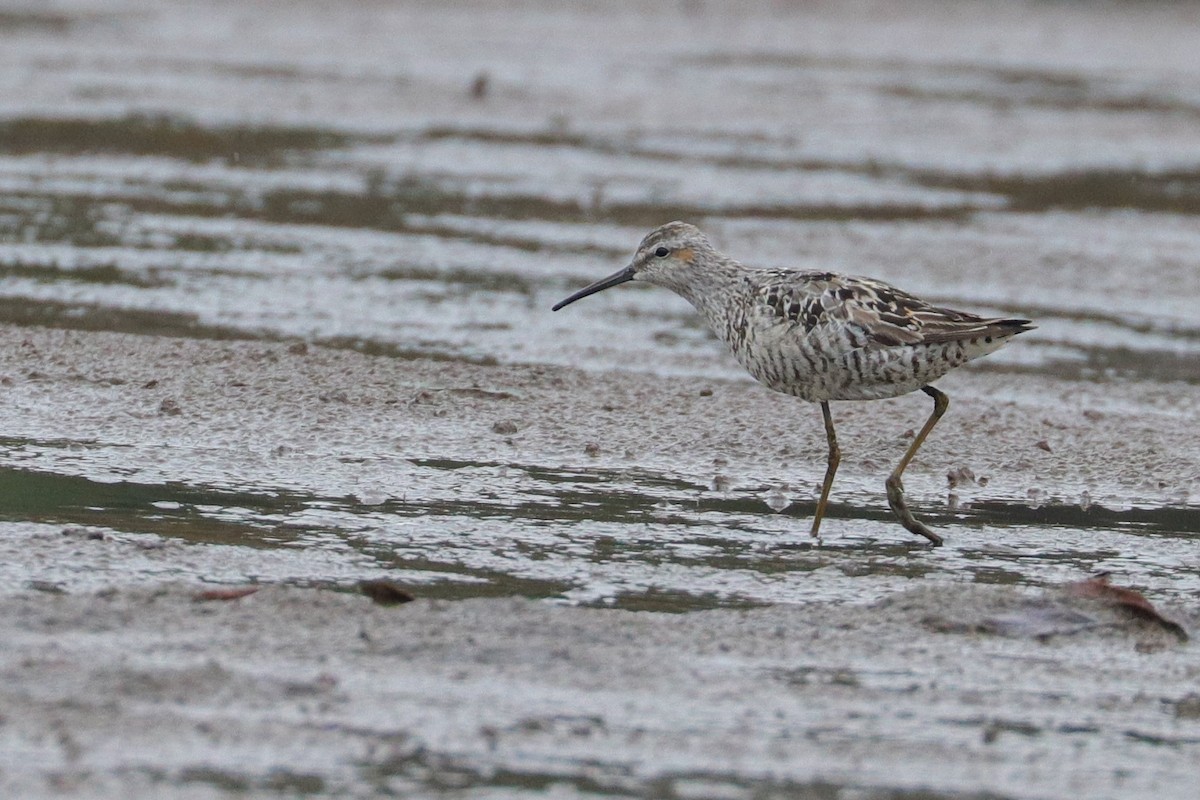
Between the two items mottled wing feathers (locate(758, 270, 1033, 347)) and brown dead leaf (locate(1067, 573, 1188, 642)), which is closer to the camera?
brown dead leaf (locate(1067, 573, 1188, 642))

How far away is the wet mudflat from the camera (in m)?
5.57

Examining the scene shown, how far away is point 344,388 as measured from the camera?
393 inches

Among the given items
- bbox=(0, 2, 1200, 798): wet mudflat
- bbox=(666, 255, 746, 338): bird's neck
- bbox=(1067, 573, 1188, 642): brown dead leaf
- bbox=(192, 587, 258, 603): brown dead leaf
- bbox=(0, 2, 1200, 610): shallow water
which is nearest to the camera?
bbox=(0, 2, 1200, 798): wet mudflat

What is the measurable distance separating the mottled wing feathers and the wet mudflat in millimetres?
852

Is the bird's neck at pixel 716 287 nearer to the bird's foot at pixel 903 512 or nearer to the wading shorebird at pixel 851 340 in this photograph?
the wading shorebird at pixel 851 340

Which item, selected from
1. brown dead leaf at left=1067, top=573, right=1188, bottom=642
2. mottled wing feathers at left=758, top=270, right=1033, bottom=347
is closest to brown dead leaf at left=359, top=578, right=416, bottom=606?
mottled wing feathers at left=758, top=270, right=1033, bottom=347

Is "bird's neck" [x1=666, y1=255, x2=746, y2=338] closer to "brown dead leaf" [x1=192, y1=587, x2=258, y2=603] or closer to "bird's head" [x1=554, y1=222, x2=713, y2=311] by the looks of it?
"bird's head" [x1=554, y1=222, x2=713, y2=311]

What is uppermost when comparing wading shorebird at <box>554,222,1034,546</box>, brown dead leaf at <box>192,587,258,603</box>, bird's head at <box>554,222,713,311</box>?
bird's head at <box>554,222,713,311</box>

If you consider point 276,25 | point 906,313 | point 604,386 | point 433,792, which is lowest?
point 433,792

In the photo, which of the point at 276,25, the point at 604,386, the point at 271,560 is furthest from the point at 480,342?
the point at 276,25

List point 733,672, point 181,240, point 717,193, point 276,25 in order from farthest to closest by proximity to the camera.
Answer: point 276,25
point 717,193
point 181,240
point 733,672

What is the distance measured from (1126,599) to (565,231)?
8.40 m

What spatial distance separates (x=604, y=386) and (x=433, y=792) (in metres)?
5.38

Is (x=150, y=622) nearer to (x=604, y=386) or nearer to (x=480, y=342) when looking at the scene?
(x=604, y=386)
